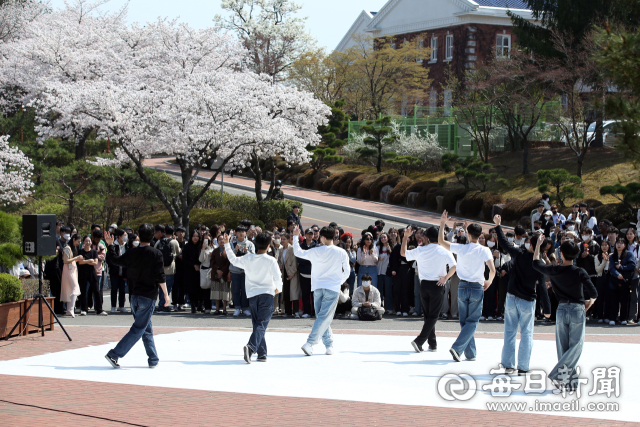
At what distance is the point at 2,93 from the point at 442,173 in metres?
25.4

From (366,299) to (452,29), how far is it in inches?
1645

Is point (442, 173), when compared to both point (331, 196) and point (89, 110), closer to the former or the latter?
point (331, 196)

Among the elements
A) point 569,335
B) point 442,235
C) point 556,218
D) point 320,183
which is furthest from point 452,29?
point 569,335

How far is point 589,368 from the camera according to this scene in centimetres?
859

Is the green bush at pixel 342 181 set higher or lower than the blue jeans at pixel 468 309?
higher

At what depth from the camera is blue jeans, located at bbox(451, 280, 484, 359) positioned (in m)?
8.89

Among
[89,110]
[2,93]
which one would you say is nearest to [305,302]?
[89,110]

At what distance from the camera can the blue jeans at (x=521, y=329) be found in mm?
8039

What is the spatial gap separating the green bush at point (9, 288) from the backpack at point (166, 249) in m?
3.81

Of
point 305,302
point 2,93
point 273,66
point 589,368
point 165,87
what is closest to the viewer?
point 589,368

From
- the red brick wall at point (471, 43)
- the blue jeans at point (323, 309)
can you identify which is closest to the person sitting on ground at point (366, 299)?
the blue jeans at point (323, 309)

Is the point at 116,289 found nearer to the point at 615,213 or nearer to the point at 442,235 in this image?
the point at 442,235

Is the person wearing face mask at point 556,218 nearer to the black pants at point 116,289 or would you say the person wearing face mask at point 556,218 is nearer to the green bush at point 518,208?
the green bush at point 518,208

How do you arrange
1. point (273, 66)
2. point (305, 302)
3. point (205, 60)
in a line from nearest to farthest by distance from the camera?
point (305, 302) → point (205, 60) → point (273, 66)
